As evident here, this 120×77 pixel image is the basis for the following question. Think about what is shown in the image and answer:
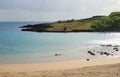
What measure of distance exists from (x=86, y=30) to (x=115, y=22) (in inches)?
483

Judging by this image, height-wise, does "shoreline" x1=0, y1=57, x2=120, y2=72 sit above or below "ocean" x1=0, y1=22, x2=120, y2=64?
above

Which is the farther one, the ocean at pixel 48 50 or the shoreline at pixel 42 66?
the ocean at pixel 48 50

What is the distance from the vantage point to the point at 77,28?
124125 mm

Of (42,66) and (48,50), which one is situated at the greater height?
(42,66)

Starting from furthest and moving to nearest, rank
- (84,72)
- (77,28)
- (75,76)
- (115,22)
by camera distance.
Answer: (77,28)
(115,22)
(84,72)
(75,76)

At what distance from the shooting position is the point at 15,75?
23.2m

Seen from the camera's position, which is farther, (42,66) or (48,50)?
(48,50)

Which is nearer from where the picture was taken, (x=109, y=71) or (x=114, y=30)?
(x=109, y=71)

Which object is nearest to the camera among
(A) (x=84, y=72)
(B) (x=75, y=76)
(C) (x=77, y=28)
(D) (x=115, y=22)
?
(B) (x=75, y=76)

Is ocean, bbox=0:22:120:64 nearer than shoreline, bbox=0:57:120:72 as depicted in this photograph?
No

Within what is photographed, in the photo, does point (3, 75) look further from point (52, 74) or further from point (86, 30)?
point (86, 30)

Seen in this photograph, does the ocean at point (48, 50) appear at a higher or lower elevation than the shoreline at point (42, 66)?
lower

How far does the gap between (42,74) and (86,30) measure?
97.8 m

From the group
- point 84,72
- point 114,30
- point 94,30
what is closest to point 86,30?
point 94,30
